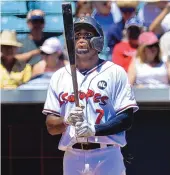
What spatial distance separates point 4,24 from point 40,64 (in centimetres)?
77

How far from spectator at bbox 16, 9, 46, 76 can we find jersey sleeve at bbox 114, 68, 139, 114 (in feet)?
8.19

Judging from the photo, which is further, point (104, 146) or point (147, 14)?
point (147, 14)

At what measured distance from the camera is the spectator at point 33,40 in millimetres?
5688

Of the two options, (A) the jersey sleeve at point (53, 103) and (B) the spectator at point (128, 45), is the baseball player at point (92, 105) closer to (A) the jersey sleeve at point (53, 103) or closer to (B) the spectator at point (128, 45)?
(A) the jersey sleeve at point (53, 103)

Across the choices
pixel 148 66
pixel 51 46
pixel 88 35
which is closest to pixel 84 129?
pixel 88 35

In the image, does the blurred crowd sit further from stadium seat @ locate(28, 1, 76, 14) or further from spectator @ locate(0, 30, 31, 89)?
stadium seat @ locate(28, 1, 76, 14)

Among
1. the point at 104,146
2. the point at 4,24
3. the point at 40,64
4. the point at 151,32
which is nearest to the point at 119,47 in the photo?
the point at 151,32

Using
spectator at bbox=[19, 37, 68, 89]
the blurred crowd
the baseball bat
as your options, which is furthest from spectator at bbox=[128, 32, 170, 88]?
the baseball bat

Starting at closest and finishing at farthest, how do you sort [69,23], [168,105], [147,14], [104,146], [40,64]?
[69,23] → [104,146] → [168,105] → [40,64] → [147,14]

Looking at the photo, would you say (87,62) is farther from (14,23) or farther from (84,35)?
(14,23)

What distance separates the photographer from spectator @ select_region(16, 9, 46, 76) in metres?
5.69

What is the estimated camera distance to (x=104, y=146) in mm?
3188

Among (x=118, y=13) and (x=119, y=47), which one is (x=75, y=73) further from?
(x=118, y=13)

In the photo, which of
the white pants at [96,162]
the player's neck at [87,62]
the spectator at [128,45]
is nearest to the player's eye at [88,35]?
the player's neck at [87,62]
